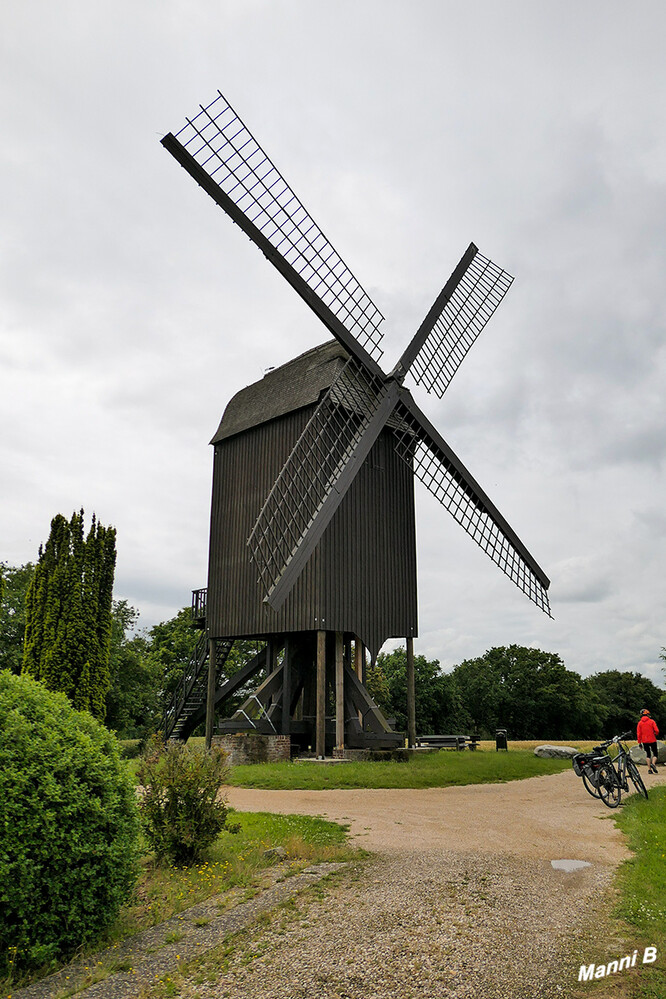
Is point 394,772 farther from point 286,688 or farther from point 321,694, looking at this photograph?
point 286,688

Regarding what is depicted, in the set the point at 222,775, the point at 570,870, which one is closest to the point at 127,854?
the point at 222,775

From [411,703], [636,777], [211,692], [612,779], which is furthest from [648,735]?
[211,692]

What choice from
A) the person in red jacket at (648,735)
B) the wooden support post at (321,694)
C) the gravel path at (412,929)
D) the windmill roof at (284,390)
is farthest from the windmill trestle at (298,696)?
the gravel path at (412,929)

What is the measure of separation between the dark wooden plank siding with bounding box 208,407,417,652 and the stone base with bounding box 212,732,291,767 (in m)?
3.06

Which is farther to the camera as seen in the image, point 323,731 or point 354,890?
point 323,731

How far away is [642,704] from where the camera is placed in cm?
5359

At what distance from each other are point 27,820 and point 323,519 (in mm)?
11860

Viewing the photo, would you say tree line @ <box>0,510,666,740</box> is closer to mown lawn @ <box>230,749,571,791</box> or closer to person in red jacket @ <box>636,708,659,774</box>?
mown lawn @ <box>230,749,571,791</box>

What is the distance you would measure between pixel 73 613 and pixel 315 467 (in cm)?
747

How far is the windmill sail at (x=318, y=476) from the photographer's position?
52.3 feet

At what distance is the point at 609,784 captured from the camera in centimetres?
1143

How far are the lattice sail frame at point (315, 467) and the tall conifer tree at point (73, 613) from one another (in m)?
4.26

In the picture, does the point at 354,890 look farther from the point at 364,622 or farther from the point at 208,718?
the point at 208,718

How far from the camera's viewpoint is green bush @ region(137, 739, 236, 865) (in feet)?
25.0
